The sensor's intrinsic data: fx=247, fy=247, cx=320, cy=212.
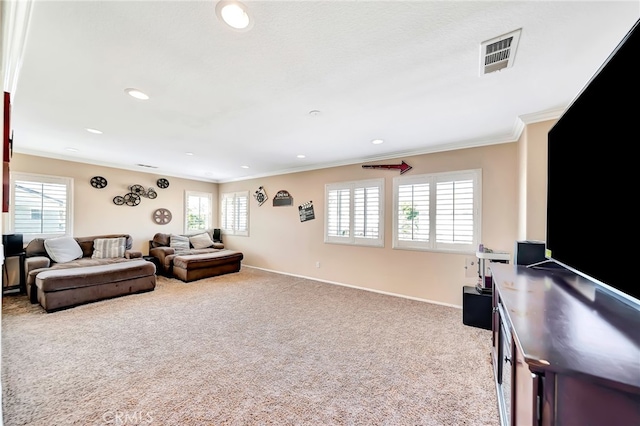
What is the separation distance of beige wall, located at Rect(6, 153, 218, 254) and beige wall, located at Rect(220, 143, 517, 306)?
1556 mm

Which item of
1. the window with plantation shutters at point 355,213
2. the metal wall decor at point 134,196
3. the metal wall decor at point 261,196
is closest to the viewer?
the window with plantation shutters at point 355,213

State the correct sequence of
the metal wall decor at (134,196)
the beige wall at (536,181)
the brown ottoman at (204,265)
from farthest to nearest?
the metal wall decor at (134,196) < the brown ottoman at (204,265) < the beige wall at (536,181)

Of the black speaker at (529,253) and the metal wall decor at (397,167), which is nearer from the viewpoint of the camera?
the black speaker at (529,253)

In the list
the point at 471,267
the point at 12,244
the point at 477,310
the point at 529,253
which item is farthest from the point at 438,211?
the point at 12,244

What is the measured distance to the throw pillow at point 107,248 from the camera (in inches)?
191

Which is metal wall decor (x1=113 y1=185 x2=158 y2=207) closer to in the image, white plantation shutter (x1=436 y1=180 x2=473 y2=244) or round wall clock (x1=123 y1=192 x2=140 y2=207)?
round wall clock (x1=123 y1=192 x2=140 y2=207)

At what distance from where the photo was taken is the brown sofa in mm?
5090

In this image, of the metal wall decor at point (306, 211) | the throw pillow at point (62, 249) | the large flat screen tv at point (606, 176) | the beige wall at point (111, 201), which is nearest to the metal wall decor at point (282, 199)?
the metal wall decor at point (306, 211)

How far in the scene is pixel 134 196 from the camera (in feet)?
19.0

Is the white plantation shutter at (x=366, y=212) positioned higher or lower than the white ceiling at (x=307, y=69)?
lower

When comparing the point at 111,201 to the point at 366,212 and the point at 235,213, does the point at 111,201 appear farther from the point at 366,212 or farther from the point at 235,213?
the point at 366,212

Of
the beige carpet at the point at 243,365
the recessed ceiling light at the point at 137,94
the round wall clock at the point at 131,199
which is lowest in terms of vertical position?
the beige carpet at the point at 243,365

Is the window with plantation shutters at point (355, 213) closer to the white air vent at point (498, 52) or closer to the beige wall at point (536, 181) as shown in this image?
the beige wall at point (536, 181)

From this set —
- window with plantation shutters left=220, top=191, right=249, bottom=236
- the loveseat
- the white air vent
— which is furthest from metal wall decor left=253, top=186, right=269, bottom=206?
the white air vent
